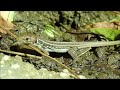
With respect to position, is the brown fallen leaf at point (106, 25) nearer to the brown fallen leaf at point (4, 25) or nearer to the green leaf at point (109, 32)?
the green leaf at point (109, 32)

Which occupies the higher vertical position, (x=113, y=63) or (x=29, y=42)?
(x=29, y=42)

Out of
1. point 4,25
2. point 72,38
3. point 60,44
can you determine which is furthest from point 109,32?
point 4,25

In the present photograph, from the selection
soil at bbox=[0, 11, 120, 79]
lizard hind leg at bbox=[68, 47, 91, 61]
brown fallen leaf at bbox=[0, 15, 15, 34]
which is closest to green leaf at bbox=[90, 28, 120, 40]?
soil at bbox=[0, 11, 120, 79]

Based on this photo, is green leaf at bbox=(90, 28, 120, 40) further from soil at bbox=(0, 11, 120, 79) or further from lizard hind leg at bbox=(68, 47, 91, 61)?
lizard hind leg at bbox=(68, 47, 91, 61)

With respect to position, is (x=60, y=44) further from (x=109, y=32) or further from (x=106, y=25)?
(x=106, y=25)

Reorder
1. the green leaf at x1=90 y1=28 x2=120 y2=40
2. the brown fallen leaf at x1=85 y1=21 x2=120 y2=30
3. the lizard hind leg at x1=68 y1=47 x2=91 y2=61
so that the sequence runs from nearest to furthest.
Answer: the lizard hind leg at x1=68 y1=47 x2=91 y2=61 < the green leaf at x1=90 y1=28 x2=120 y2=40 < the brown fallen leaf at x1=85 y1=21 x2=120 y2=30

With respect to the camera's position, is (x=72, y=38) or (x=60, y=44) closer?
(x=60, y=44)
